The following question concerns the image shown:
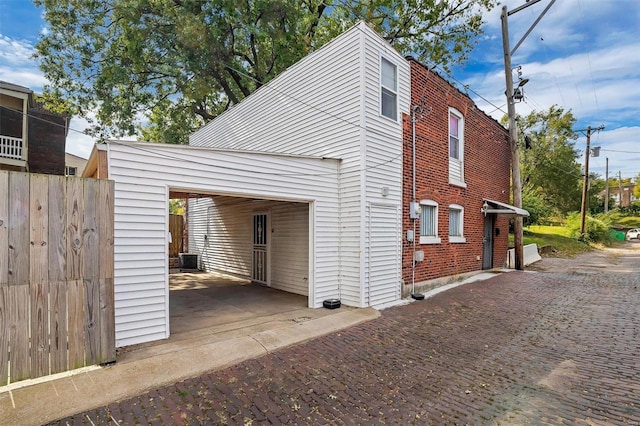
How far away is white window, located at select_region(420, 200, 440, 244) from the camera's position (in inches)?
353

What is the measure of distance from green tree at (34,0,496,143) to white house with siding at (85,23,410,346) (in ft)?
19.7

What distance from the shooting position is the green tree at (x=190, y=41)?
552 inches

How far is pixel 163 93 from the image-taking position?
1780 cm

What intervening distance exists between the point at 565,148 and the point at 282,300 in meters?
31.4

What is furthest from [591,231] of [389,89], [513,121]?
[389,89]

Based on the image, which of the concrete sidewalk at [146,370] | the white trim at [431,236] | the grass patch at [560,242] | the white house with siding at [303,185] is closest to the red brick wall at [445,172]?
the white trim at [431,236]

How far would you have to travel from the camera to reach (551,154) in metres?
28.4

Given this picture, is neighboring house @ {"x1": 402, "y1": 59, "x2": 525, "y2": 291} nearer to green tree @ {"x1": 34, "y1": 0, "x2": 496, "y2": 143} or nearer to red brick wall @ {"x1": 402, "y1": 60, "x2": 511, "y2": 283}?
red brick wall @ {"x1": 402, "y1": 60, "x2": 511, "y2": 283}

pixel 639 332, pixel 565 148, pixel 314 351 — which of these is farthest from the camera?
pixel 565 148

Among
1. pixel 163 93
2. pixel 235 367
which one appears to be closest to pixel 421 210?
pixel 235 367

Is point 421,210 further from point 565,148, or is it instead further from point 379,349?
point 565,148

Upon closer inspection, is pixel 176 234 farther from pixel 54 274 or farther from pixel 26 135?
pixel 54 274

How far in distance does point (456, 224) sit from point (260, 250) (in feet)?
21.6

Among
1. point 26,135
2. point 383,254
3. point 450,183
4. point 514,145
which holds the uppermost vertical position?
point 26,135
